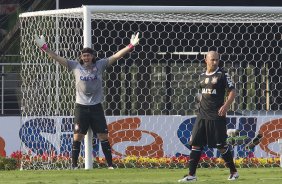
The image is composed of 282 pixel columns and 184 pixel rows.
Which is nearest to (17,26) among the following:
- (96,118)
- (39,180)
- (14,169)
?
(14,169)

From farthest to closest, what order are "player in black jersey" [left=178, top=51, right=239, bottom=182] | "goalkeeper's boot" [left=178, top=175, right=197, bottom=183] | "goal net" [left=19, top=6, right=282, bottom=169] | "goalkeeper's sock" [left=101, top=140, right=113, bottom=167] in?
"goal net" [left=19, top=6, right=282, bottom=169]
"goalkeeper's sock" [left=101, top=140, right=113, bottom=167]
"player in black jersey" [left=178, top=51, right=239, bottom=182]
"goalkeeper's boot" [left=178, top=175, right=197, bottom=183]

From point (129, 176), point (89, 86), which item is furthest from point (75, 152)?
point (129, 176)

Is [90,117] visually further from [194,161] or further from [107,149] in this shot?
[194,161]

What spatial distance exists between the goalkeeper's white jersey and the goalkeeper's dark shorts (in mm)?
2697

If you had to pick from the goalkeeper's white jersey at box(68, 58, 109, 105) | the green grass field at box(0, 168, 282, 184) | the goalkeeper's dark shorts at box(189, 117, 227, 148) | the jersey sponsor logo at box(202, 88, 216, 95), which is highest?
the goalkeeper's white jersey at box(68, 58, 109, 105)

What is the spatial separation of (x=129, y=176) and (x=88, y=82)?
203 centimetres

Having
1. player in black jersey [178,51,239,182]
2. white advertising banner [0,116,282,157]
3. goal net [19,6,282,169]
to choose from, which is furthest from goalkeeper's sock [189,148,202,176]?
white advertising banner [0,116,282,157]

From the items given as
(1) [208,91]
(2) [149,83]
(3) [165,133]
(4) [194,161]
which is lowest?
(4) [194,161]

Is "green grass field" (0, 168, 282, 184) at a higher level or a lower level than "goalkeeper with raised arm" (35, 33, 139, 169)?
lower

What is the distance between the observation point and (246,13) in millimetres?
18422

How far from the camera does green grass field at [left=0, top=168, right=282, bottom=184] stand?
14.0 m

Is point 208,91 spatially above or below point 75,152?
above

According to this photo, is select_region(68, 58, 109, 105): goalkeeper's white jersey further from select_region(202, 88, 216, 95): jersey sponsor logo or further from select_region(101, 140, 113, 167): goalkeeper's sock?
select_region(202, 88, 216, 95): jersey sponsor logo

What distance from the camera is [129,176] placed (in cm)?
1501
